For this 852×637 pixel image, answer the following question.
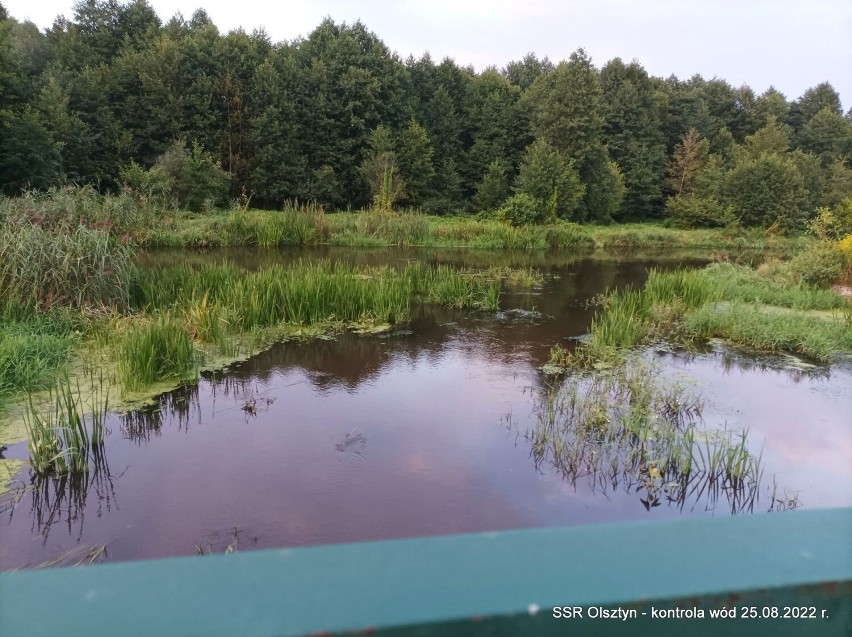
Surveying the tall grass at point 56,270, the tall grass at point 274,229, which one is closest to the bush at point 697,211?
the tall grass at point 274,229

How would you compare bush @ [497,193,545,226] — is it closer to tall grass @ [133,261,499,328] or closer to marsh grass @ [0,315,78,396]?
tall grass @ [133,261,499,328]

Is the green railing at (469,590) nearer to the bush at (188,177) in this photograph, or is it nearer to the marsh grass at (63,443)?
the marsh grass at (63,443)

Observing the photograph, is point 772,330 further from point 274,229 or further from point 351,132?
point 351,132

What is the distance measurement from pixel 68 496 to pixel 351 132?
28.1 meters

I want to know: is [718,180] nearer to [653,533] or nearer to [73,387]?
[73,387]

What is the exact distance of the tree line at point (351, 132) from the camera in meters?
24.0

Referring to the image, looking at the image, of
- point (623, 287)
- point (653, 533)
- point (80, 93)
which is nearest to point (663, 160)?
point (623, 287)

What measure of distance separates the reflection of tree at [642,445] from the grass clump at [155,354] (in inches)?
133

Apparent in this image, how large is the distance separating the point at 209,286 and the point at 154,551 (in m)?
5.60

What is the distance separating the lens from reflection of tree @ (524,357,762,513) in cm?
464

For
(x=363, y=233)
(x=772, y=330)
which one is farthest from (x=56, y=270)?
(x=363, y=233)

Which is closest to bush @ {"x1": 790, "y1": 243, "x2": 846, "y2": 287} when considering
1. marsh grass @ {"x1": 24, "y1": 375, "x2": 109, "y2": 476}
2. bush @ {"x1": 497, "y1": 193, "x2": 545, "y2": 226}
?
marsh grass @ {"x1": 24, "y1": 375, "x2": 109, "y2": 476}

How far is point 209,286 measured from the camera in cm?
879

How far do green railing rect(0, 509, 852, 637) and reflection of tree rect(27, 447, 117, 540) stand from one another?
359 centimetres
